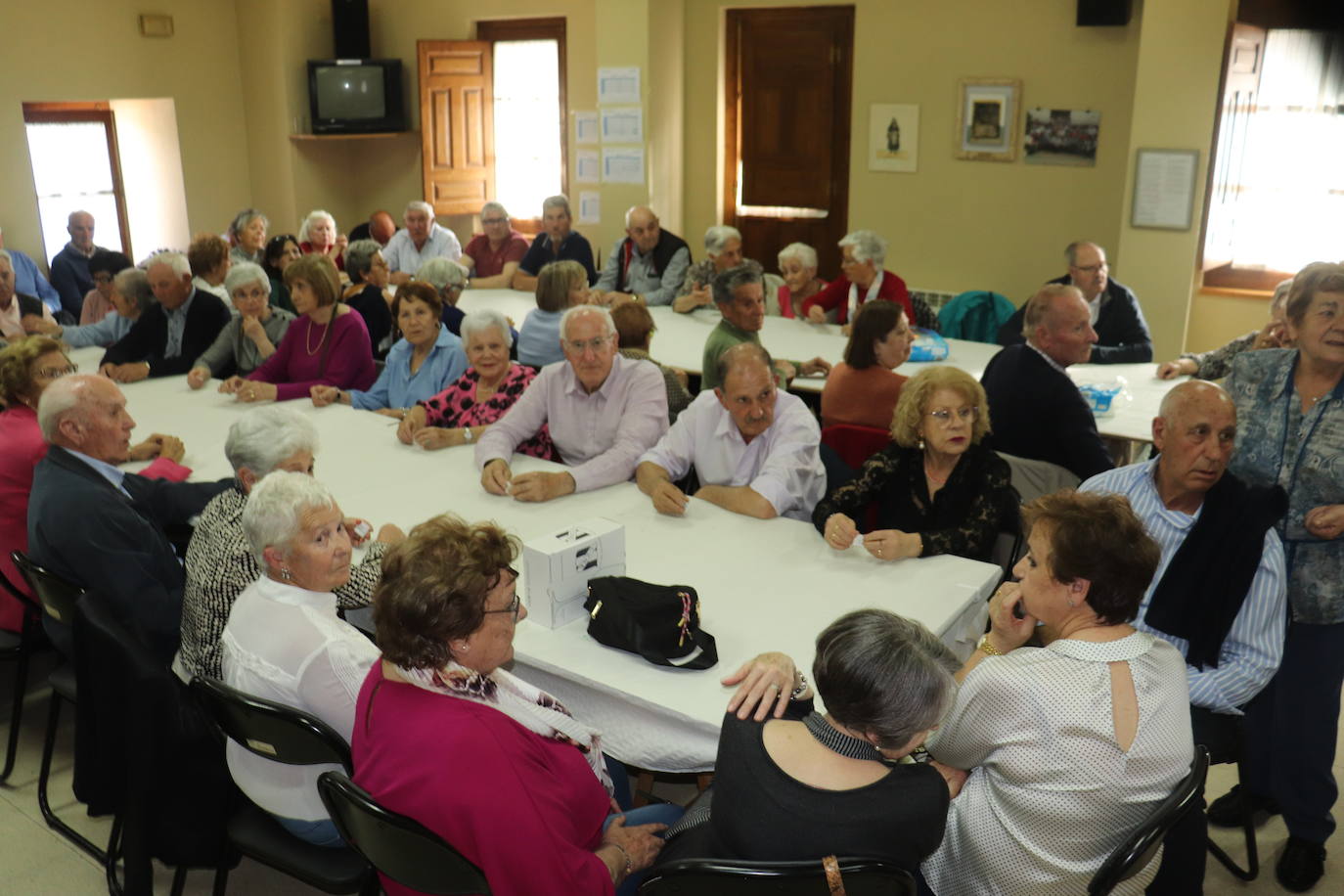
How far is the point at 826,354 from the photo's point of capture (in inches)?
215

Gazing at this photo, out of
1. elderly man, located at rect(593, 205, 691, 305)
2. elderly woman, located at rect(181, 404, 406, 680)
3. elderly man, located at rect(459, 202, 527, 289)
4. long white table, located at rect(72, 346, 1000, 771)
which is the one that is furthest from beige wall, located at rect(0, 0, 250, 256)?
elderly woman, located at rect(181, 404, 406, 680)

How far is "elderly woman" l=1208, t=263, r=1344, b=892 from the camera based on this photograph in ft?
9.23

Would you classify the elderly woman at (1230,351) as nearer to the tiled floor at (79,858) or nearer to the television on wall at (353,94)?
the tiled floor at (79,858)

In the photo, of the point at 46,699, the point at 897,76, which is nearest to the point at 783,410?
the point at 46,699

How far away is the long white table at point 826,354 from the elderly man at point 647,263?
33cm

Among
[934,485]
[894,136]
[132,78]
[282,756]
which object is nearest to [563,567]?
[282,756]

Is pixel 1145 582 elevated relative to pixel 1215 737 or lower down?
elevated

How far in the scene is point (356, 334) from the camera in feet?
15.9

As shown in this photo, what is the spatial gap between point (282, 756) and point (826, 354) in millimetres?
3782

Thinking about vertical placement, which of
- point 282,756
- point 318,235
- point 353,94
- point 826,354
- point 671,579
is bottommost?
point 282,756

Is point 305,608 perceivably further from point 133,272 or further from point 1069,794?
point 133,272

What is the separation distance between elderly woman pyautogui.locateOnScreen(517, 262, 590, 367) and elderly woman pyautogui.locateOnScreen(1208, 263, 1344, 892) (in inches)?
123

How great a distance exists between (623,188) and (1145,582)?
7268 millimetres

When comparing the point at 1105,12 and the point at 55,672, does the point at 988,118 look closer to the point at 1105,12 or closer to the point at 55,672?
the point at 1105,12
